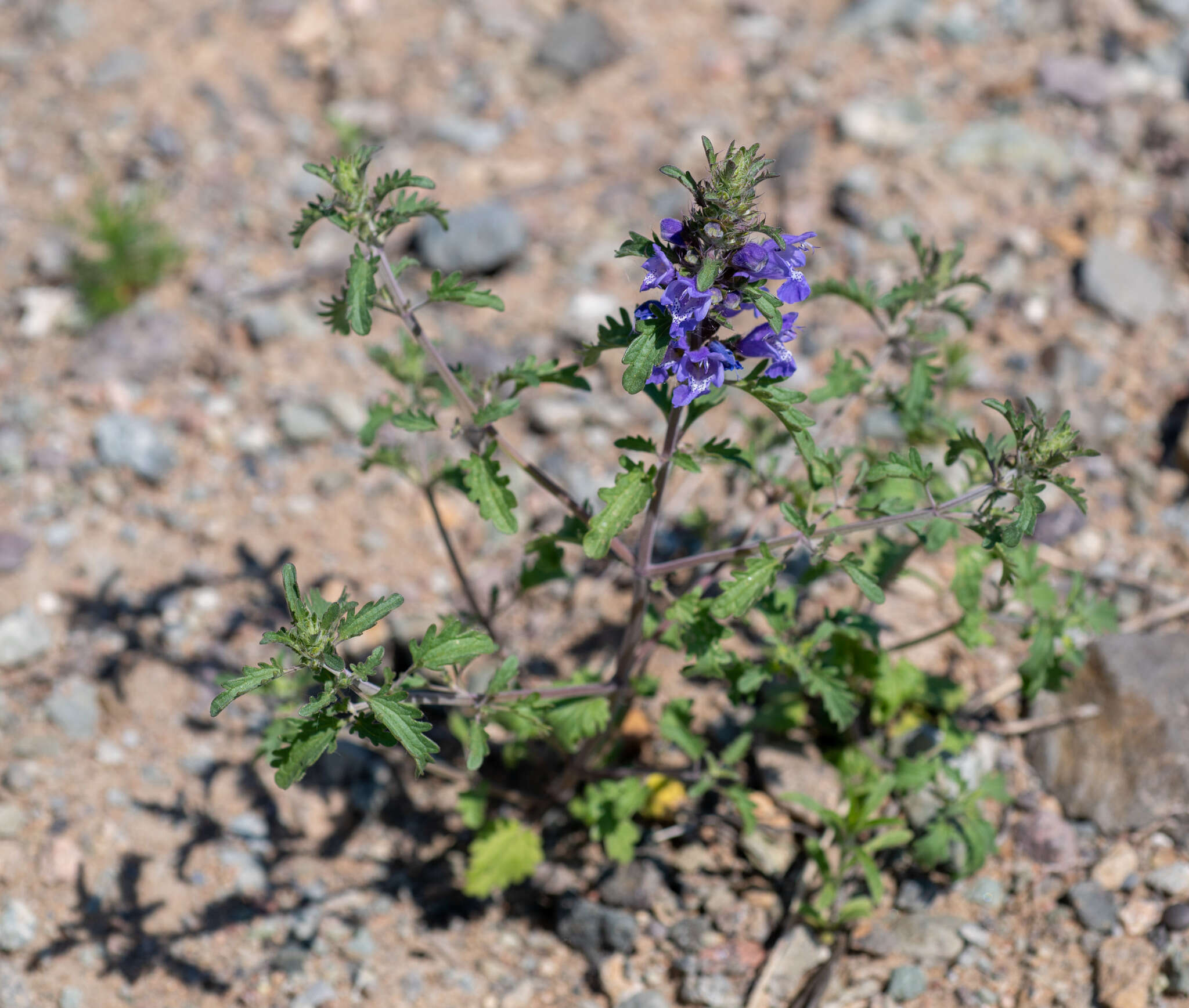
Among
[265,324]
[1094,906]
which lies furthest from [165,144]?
[1094,906]

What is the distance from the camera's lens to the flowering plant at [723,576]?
9.60ft

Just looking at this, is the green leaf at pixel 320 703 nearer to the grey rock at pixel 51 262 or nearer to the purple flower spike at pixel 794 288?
the purple flower spike at pixel 794 288

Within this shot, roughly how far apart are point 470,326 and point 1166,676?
4.15 m

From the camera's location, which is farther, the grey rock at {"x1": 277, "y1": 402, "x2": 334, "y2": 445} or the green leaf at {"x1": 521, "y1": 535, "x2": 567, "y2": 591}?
the grey rock at {"x1": 277, "y1": 402, "x2": 334, "y2": 445}

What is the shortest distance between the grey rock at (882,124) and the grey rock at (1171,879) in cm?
474

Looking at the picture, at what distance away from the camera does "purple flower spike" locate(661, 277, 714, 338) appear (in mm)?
2703

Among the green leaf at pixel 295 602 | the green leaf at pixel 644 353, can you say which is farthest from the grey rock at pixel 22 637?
the green leaf at pixel 644 353

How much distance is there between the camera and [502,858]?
4.23m

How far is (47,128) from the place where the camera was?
6875 mm

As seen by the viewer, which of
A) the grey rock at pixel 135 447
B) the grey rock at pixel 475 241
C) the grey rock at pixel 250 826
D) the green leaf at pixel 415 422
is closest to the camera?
the green leaf at pixel 415 422

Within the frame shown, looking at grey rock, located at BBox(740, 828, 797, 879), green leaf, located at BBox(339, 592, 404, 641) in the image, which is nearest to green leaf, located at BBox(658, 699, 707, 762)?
grey rock, located at BBox(740, 828, 797, 879)

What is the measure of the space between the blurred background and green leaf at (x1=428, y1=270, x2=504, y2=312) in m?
2.28

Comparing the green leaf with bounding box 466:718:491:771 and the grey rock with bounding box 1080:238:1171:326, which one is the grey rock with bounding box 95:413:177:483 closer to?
the green leaf with bounding box 466:718:491:771

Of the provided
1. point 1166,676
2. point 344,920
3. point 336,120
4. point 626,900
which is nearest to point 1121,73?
point 1166,676
